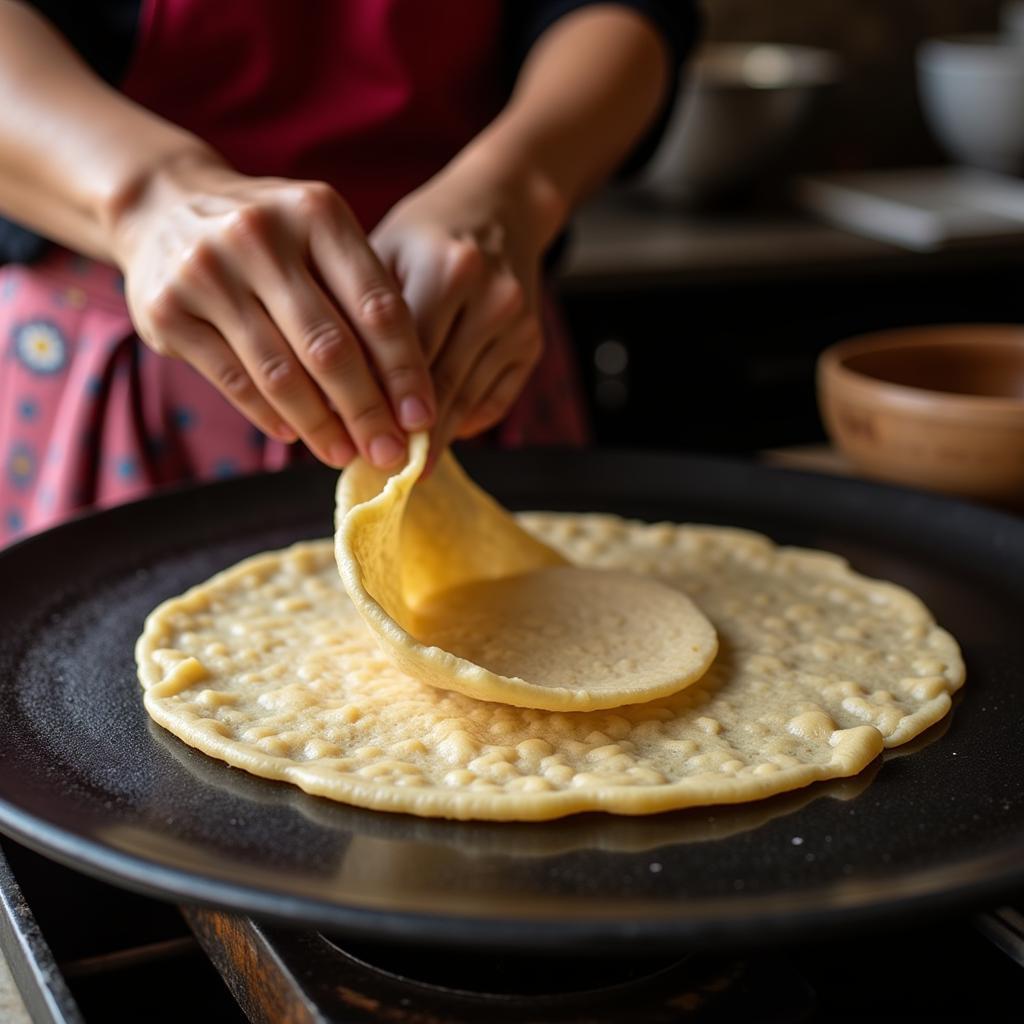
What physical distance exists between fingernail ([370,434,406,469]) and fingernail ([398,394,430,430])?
17mm

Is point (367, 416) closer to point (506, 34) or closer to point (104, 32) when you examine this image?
point (104, 32)

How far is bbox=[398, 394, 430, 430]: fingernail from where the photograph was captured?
3.51 ft

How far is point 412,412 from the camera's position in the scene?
107 cm

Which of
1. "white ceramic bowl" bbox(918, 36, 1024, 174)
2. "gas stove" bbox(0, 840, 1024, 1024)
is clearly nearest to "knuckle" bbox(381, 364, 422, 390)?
"gas stove" bbox(0, 840, 1024, 1024)

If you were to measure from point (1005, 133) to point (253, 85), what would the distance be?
2.00 metres

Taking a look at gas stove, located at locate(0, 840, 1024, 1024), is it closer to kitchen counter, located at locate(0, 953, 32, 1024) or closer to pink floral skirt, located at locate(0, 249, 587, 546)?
kitchen counter, located at locate(0, 953, 32, 1024)

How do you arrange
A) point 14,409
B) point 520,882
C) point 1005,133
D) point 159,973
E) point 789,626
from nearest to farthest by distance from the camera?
point 520,882 → point 159,973 → point 789,626 → point 14,409 → point 1005,133

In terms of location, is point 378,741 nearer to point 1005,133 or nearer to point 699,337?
point 699,337

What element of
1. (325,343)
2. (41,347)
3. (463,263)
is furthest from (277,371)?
(41,347)

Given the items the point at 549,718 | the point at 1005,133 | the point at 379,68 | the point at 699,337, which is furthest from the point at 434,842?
the point at 1005,133

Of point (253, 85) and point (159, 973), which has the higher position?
point (253, 85)

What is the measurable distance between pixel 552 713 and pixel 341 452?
0.30m

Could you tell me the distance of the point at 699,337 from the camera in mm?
2676

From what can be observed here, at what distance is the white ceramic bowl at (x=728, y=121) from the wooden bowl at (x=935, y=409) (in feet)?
3.92
